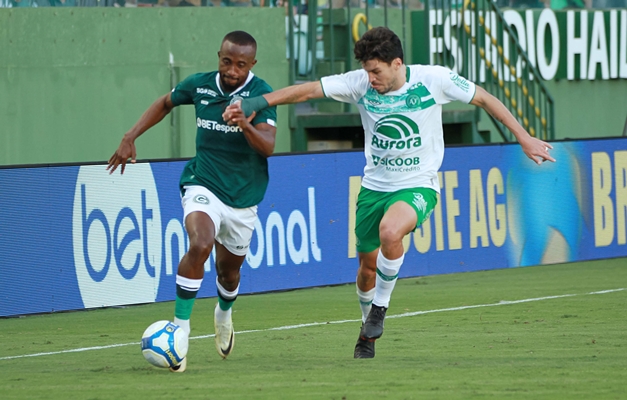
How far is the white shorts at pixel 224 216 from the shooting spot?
823cm

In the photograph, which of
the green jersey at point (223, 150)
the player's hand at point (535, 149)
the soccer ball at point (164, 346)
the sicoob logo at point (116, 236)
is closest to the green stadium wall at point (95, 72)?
the sicoob logo at point (116, 236)

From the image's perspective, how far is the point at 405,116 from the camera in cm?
853

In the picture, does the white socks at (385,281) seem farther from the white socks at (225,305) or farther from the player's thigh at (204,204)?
the player's thigh at (204,204)

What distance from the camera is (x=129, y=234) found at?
41.6ft

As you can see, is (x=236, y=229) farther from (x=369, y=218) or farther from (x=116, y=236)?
(x=116, y=236)

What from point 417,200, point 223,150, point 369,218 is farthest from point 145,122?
point 417,200

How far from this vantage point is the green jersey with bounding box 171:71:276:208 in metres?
8.37

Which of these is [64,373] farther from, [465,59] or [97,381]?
[465,59]

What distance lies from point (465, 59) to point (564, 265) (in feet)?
16.7

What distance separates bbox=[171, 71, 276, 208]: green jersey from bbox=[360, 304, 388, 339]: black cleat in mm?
1110

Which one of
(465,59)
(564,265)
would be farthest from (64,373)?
(465,59)

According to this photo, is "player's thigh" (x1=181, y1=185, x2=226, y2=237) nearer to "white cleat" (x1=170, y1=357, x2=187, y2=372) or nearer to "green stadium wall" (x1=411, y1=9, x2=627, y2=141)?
"white cleat" (x1=170, y1=357, x2=187, y2=372)

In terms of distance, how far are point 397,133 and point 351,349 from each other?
1629 millimetres

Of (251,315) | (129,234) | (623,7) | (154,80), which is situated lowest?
(251,315)
